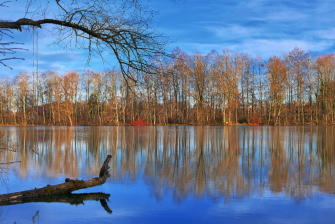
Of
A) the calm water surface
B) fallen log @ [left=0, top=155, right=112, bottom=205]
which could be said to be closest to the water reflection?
the calm water surface

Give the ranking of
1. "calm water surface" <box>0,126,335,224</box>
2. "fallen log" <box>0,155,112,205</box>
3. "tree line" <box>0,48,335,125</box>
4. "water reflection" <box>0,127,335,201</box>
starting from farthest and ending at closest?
1. "tree line" <box>0,48,335,125</box>
2. "water reflection" <box>0,127,335,201</box>
3. "fallen log" <box>0,155,112,205</box>
4. "calm water surface" <box>0,126,335,224</box>

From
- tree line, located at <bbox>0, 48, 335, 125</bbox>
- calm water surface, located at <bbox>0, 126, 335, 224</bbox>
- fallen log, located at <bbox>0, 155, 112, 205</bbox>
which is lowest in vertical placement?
calm water surface, located at <bbox>0, 126, 335, 224</bbox>

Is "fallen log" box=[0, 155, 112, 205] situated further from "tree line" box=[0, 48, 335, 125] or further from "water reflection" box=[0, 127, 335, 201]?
"tree line" box=[0, 48, 335, 125]

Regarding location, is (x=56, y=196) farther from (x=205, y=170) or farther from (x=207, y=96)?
(x=207, y=96)

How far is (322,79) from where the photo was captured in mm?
56062

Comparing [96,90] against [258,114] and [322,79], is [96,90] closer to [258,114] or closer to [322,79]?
[258,114]

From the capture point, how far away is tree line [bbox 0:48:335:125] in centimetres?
5300

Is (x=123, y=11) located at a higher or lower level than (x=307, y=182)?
higher

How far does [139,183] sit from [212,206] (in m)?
2.70

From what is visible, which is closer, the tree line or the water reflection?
the water reflection

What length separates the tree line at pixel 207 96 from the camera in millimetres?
53000

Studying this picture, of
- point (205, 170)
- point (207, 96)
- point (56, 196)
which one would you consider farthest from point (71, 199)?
point (207, 96)

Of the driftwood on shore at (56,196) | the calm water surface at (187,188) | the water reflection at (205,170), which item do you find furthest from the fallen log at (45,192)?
the water reflection at (205,170)

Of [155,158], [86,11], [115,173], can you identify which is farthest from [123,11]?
[155,158]
